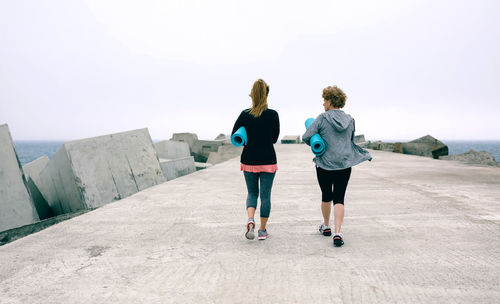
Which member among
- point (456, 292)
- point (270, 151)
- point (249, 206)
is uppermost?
point (270, 151)

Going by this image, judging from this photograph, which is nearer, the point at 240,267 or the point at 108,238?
the point at 240,267

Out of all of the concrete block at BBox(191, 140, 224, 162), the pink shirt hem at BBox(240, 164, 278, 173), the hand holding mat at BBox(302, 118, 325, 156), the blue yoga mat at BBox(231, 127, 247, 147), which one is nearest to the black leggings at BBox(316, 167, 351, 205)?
the hand holding mat at BBox(302, 118, 325, 156)

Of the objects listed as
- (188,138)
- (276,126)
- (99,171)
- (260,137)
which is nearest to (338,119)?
(276,126)

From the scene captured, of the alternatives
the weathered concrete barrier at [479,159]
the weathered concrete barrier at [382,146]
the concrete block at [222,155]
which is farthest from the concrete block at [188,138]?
the weathered concrete barrier at [479,159]

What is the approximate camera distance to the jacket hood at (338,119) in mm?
3369

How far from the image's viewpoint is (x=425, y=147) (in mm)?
14953

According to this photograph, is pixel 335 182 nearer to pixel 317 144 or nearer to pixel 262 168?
pixel 317 144

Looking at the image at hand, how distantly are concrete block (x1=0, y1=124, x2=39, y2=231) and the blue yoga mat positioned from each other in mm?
4023

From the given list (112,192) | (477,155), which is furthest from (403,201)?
(477,155)

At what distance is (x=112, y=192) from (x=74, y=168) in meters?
0.83

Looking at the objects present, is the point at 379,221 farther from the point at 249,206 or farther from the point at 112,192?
the point at 112,192

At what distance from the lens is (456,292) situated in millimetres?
2291

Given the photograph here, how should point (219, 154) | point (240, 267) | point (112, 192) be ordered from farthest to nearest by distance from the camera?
point (219, 154)
point (112, 192)
point (240, 267)

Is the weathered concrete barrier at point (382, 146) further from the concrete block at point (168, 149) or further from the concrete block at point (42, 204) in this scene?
the concrete block at point (42, 204)
